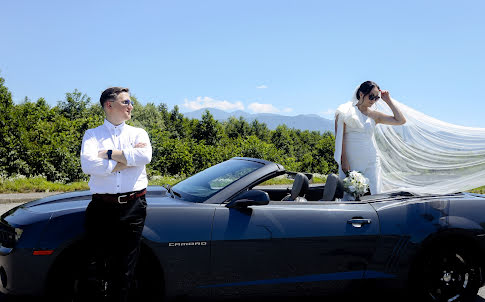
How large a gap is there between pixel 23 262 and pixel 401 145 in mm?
4279

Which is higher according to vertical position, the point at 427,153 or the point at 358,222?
the point at 427,153

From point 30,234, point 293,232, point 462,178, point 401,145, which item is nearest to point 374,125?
point 401,145

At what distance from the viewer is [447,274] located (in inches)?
147

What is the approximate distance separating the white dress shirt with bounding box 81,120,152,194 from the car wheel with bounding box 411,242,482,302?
101 inches

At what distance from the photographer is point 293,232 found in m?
3.37

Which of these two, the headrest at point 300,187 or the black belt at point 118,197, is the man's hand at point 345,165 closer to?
the headrest at point 300,187

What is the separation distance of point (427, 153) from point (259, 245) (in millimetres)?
2863

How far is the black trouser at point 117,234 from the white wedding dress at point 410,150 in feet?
9.84

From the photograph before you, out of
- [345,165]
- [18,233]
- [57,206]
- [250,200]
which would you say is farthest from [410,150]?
[18,233]

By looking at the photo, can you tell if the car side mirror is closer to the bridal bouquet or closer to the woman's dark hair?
the bridal bouquet

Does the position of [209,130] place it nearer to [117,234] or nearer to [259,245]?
[259,245]

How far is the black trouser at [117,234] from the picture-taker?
8.64 ft

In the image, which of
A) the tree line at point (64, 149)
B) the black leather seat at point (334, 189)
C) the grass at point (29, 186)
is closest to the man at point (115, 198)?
the black leather seat at point (334, 189)

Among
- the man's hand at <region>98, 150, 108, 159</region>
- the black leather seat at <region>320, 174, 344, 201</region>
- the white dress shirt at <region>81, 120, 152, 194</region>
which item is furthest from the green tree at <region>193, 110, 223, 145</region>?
the man's hand at <region>98, 150, 108, 159</region>
